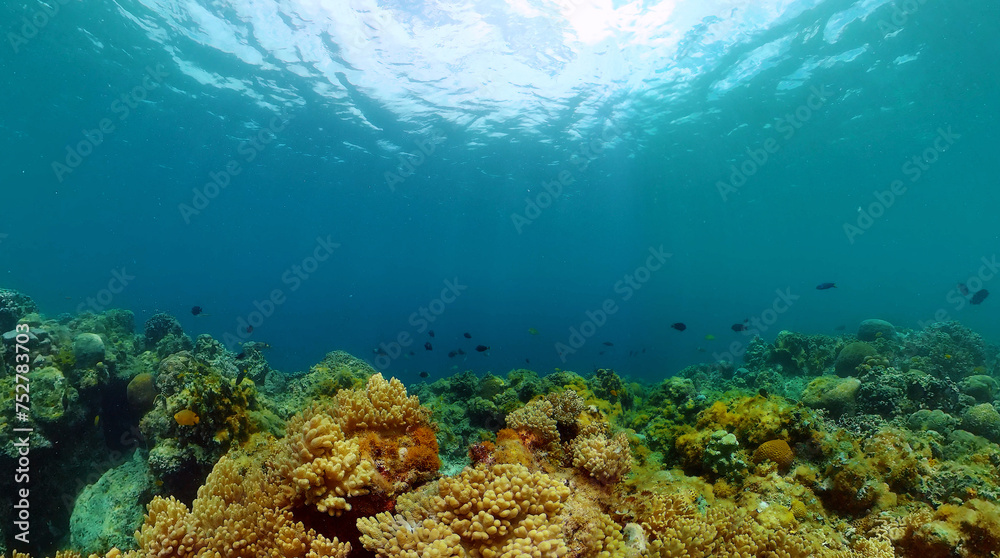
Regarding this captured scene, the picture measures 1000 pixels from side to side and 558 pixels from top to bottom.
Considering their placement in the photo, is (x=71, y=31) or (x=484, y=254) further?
(x=484, y=254)

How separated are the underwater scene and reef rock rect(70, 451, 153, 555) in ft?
0.16

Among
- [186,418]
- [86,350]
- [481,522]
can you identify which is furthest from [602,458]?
[86,350]

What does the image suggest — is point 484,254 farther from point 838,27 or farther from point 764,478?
point 764,478

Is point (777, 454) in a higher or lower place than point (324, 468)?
higher

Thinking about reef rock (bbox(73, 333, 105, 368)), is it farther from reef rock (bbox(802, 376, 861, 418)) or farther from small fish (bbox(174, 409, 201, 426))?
reef rock (bbox(802, 376, 861, 418))

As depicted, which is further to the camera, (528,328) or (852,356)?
(528,328)

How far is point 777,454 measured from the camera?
19.5 ft

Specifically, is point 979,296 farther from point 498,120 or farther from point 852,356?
point 498,120

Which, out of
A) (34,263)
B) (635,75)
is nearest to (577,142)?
(635,75)

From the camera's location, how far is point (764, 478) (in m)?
5.67

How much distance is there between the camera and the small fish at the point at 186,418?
594cm

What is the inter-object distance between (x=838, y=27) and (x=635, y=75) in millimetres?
8581

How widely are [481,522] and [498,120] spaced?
2627cm

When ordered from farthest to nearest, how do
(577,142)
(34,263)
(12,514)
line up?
(34,263), (577,142), (12,514)
